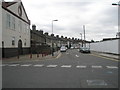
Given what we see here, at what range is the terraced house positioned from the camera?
31922 millimetres

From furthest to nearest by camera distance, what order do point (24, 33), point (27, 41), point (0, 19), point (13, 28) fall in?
point (27, 41), point (24, 33), point (13, 28), point (0, 19)

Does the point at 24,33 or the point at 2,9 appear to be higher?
the point at 2,9

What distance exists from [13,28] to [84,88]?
29.1 m

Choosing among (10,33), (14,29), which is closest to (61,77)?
(10,33)

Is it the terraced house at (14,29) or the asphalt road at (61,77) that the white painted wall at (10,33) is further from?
the asphalt road at (61,77)

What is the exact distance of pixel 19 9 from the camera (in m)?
41.3

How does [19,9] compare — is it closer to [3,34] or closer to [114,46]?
[3,34]

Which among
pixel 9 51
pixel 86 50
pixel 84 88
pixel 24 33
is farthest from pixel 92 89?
pixel 86 50

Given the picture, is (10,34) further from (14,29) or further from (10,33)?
(14,29)

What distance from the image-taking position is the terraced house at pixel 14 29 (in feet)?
105

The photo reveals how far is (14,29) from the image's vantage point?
3697 centimetres

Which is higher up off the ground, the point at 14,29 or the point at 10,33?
the point at 14,29

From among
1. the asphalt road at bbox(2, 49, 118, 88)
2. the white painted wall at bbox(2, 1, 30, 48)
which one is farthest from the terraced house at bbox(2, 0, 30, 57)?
the asphalt road at bbox(2, 49, 118, 88)

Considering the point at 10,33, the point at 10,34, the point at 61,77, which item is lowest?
the point at 61,77
